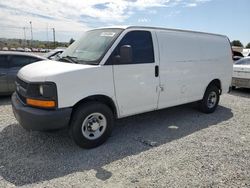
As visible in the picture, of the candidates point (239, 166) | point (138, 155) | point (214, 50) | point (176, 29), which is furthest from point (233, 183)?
point (214, 50)

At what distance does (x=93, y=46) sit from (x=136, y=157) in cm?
220

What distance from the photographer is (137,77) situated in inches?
173

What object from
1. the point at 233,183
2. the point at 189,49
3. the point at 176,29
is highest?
the point at 176,29

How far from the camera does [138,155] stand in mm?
3883

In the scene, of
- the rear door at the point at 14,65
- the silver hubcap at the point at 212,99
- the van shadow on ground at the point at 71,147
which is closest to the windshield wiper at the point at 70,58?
the van shadow on ground at the point at 71,147

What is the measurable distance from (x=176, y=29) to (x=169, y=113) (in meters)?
2.30

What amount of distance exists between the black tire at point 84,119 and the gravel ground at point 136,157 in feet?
0.48

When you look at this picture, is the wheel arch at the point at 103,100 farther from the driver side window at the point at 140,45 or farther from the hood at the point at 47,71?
the driver side window at the point at 140,45

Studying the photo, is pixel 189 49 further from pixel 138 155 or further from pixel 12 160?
pixel 12 160

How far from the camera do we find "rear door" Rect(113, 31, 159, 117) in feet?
13.7

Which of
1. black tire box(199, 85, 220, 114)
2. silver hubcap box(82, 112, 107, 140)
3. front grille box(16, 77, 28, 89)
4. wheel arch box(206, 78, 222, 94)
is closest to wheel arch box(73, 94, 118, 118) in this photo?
silver hubcap box(82, 112, 107, 140)

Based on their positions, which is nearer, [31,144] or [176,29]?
[31,144]

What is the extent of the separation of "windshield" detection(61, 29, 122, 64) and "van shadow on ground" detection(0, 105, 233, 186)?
1.60 metres

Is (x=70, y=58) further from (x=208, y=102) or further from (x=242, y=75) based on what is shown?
(x=242, y=75)
